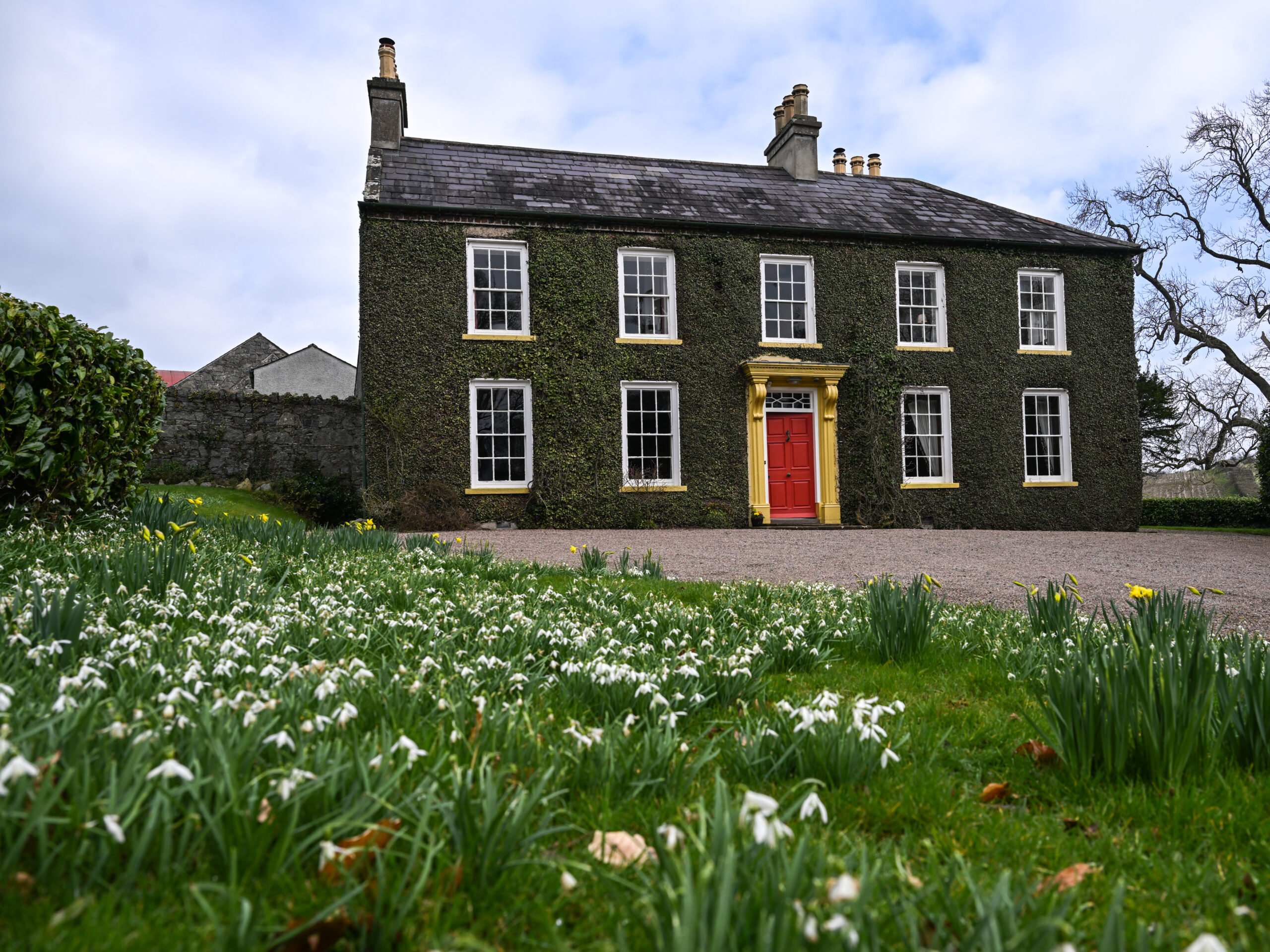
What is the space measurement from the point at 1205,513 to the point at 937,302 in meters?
13.5

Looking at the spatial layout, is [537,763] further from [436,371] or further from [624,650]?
[436,371]

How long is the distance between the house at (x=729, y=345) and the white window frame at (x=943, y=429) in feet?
0.17

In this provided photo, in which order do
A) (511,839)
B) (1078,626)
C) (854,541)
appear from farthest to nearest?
(854,541) < (1078,626) < (511,839)

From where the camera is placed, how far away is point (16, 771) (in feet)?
3.88

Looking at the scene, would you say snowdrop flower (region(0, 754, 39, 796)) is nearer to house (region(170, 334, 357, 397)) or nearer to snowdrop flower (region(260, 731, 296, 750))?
snowdrop flower (region(260, 731, 296, 750))

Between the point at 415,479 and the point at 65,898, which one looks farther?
the point at 415,479

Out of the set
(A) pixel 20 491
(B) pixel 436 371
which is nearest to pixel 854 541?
(B) pixel 436 371

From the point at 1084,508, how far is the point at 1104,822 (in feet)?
62.8

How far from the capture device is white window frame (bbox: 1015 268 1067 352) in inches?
721

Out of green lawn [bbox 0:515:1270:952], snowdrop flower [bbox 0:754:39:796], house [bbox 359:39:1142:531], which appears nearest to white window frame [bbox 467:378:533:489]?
house [bbox 359:39:1142:531]

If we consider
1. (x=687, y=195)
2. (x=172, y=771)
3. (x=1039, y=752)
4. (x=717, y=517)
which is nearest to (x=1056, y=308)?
(x=687, y=195)

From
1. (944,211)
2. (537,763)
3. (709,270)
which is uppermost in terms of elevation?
(944,211)

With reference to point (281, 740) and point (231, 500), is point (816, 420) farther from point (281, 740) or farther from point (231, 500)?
point (281, 740)

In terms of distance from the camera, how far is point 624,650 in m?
2.85
